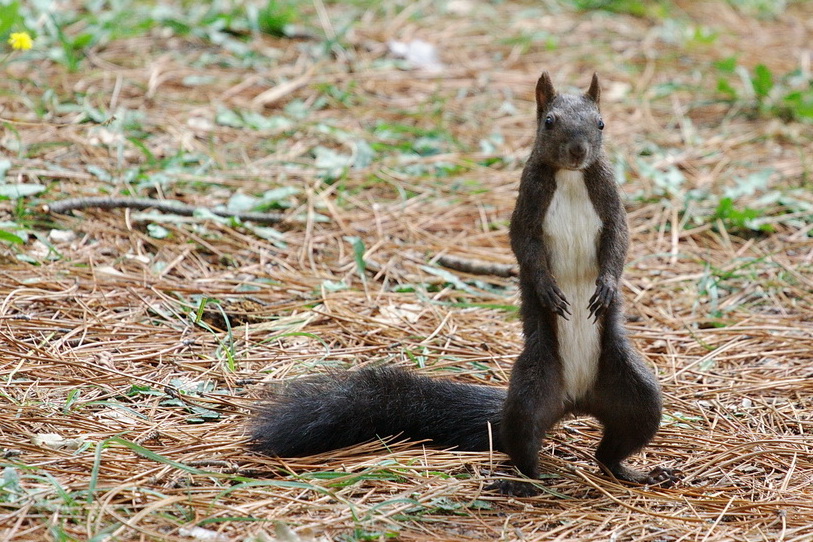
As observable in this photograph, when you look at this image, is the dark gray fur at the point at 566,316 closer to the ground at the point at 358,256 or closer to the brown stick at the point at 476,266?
the ground at the point at 358,256

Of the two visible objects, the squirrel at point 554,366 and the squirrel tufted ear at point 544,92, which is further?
the squirrel tufted ear at point 544,92

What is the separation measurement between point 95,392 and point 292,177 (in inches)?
78.6

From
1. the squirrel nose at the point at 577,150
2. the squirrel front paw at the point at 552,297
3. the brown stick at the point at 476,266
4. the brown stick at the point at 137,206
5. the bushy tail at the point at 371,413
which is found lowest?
the bushy tail at the point at 371,413

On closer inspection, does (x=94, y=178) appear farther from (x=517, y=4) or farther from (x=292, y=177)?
(x=517, y=4)

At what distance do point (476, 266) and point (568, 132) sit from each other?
154 centimetres

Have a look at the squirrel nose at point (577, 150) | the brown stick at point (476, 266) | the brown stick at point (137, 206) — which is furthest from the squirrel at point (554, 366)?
the brown stick at point (137, 206)

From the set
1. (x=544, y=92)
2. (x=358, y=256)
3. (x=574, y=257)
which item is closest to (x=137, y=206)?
(x=358, y=256)

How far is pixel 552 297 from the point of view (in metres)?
2.57

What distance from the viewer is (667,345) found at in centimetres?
353

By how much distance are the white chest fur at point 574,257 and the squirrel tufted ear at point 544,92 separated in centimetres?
25

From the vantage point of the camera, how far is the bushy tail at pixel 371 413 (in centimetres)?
255

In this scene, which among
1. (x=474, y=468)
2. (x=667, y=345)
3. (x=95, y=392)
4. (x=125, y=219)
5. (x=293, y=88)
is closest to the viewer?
(x=474, y=468)

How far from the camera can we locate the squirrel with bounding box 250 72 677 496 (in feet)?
8.39

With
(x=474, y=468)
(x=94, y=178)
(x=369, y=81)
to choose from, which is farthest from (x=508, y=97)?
(x=474, y=468)
